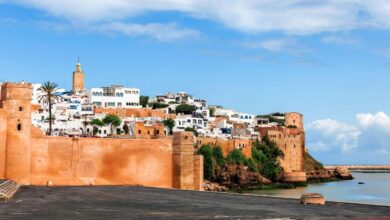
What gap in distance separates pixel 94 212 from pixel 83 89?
285 feet

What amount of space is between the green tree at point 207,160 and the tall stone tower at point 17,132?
119 feet

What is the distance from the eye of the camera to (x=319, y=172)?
86375mm

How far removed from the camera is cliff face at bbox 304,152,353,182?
3284 inches

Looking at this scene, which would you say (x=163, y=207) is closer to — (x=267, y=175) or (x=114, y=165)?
(x=114, y=165)

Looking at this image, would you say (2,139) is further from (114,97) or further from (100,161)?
(114,97)

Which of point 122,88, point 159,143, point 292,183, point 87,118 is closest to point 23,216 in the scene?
point 159,143

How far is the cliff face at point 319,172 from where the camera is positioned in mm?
83419

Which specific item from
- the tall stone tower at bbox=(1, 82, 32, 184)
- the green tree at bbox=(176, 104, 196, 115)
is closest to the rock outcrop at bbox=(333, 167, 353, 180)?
the green tree at bbox=(176, 104, 196, 115)

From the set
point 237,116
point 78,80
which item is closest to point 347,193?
point 237,116

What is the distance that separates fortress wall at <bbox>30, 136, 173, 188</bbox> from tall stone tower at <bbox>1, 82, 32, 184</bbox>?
377mm

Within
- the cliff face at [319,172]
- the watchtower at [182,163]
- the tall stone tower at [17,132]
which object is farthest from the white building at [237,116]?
the tall stone tower at [17,132]

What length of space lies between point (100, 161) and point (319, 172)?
6466 cm

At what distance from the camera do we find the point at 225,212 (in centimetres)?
1380

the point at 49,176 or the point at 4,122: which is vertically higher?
the point at 4,122
